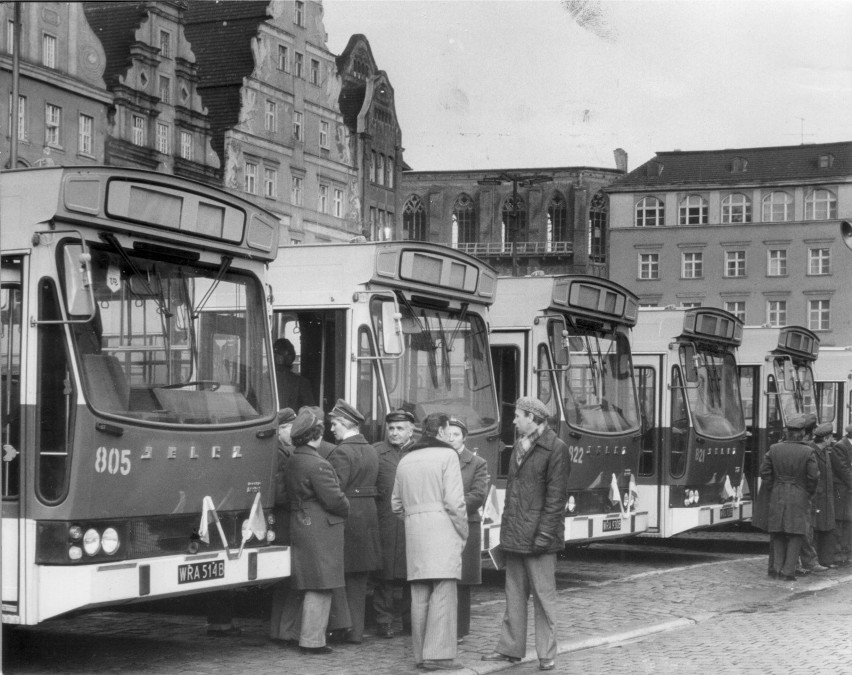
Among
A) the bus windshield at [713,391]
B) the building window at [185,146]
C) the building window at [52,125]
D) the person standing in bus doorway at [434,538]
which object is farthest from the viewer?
the building window at [185,146]

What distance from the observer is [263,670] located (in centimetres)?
955

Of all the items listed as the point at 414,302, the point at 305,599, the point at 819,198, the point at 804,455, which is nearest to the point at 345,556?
the point at 305,599

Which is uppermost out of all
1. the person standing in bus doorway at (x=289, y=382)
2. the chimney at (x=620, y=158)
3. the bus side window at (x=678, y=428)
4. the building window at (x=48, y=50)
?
the chimney at (x=620, y=158)

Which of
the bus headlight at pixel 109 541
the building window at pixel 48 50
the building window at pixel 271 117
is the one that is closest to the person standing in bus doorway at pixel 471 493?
the bus headlight at pixel 109 541

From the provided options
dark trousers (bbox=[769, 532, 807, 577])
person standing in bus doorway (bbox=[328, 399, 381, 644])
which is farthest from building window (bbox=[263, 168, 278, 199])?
person standing in bus doorway (bbox=[328, 399, 381, 644])

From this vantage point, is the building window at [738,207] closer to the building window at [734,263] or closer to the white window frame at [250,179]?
the building window at [734,263]

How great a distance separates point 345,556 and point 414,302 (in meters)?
2.60

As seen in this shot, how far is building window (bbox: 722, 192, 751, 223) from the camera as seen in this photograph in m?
75.2

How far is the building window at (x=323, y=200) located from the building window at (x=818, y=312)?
35364mm

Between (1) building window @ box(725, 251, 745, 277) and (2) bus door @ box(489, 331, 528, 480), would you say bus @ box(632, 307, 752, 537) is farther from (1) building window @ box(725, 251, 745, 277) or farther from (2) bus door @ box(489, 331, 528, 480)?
(1) building window @ box(725, 251, 745, 277)

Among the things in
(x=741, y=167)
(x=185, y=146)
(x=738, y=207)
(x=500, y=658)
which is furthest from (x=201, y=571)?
(x=741, y=167)

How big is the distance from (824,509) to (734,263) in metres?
59.8

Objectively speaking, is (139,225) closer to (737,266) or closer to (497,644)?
(497,644)

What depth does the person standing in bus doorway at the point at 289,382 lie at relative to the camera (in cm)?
1202
